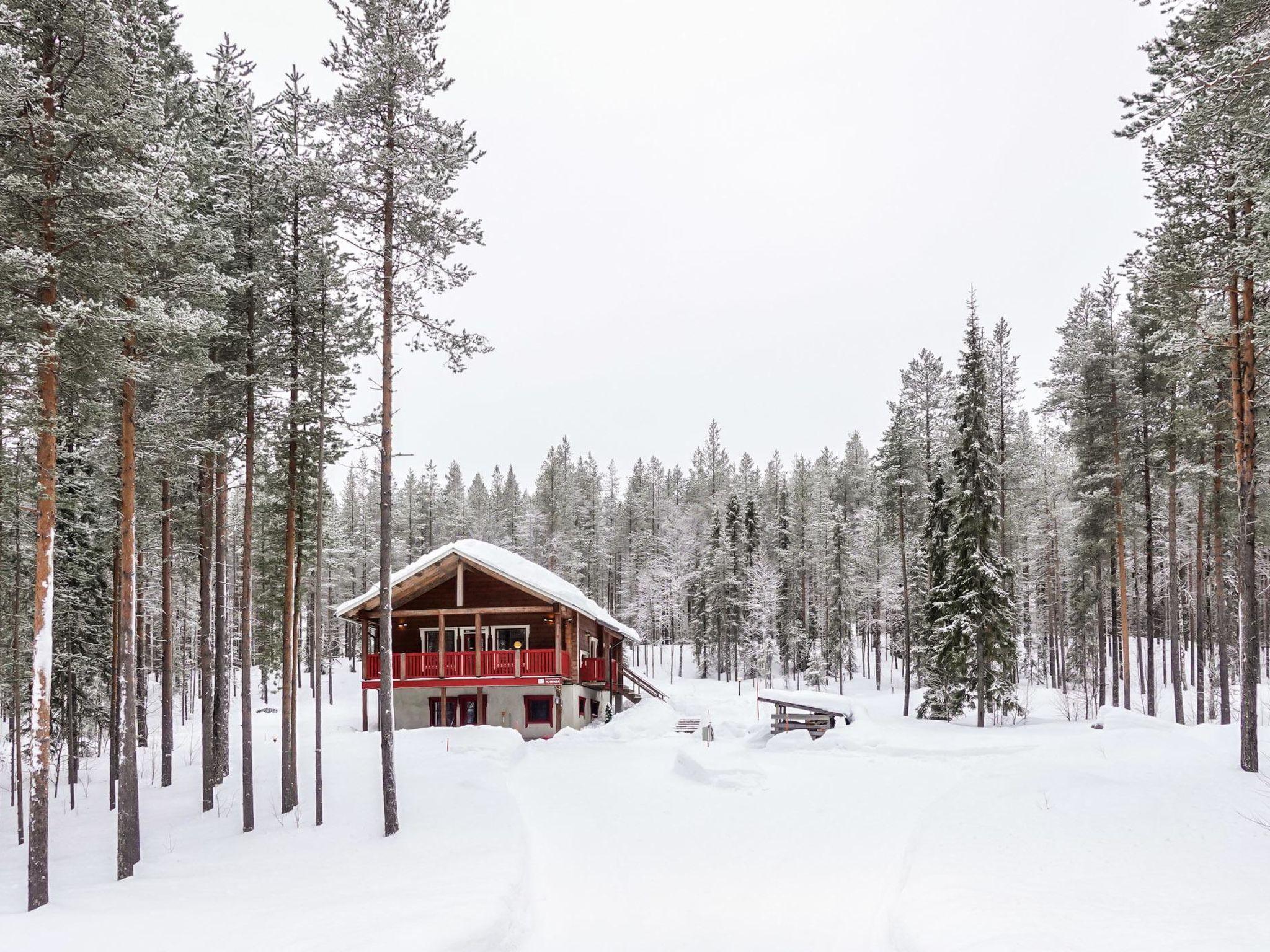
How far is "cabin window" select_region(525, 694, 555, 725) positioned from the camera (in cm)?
3108

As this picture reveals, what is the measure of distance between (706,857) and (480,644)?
1633 cm

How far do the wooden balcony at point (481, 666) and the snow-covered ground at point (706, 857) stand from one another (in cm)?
578

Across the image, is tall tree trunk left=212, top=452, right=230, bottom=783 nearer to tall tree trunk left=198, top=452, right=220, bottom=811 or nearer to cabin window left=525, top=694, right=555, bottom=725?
tall tree trunk left=198, top=452, right=220, bottom=811

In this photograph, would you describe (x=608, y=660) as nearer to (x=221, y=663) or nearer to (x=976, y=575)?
(x=976, y=575)

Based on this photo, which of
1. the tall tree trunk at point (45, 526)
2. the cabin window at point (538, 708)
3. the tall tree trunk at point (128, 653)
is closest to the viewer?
the tall tree trunk at point (45, 526)

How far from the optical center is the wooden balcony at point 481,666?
94.3 feet

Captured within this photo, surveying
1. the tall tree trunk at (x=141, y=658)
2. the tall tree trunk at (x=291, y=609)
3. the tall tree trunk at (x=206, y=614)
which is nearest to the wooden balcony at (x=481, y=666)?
the tall tree trunk at (x=141, y=658)

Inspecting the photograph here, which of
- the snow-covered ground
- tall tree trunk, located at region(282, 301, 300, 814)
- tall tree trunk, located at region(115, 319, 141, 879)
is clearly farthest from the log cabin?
tall tree trunk, located at region(115, 319, 141, 879)

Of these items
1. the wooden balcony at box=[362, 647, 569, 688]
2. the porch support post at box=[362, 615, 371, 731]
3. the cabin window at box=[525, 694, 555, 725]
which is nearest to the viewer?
the porch support post at box=[362, 615, 371, 731]

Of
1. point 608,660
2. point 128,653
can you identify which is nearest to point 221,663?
point 128,653

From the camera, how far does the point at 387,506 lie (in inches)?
600

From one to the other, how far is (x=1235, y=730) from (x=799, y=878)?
46.3 ft

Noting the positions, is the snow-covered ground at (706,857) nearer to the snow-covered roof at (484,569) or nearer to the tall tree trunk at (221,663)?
the tall tree trunk at (221,663)

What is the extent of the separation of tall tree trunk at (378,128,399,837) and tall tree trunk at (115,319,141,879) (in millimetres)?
3901
